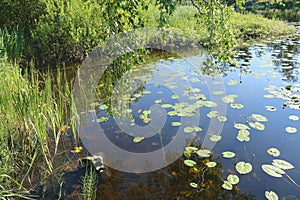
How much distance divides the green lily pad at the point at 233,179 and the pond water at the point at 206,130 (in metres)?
0.03

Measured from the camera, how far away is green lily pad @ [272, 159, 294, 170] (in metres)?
2.23

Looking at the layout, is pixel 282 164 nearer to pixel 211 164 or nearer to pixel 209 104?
pixel 211 164

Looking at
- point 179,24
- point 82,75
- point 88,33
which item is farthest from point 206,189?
point 179,24

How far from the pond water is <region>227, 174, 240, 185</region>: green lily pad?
3cm

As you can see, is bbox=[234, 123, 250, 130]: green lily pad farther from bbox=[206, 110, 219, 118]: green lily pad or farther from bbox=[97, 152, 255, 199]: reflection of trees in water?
bbox=[97, 152, 255, 199]: reflection of trees in water

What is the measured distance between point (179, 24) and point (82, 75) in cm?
388

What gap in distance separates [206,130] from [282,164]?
2.73 feet

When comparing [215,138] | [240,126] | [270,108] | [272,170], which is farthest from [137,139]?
[270,108]

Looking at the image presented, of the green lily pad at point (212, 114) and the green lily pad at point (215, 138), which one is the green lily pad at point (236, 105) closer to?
the green lily pad at point (212, 114)

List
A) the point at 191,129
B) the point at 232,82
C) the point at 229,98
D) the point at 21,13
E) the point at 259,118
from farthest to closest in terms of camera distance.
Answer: the point at 21,13
the point at 232,82
the point at 229,98
the point at 259,118
the point at 191,129

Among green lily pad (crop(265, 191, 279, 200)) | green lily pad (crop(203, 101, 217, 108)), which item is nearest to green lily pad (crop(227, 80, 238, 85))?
green lily pad (crop(203, 101, 217, 108))

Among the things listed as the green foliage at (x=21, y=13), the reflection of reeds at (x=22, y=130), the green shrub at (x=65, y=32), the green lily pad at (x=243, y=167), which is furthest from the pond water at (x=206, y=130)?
the green foliage at (x=21, y=13)

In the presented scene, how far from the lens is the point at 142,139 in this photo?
274cm

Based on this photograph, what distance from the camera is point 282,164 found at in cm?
227
